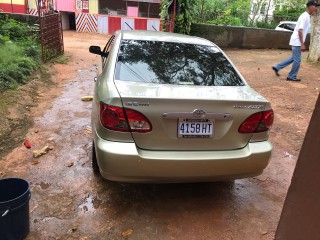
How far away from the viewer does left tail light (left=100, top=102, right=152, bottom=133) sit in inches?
106

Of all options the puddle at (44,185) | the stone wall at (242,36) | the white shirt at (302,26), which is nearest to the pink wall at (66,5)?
the stone wall at (242,36)

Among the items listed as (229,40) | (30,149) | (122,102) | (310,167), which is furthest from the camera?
(229,40)

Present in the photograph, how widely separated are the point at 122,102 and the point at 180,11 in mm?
10665

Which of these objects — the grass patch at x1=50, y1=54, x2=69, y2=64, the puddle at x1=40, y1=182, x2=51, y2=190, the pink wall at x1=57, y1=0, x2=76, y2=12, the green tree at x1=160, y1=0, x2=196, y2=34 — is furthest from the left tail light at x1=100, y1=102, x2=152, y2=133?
the pink wall at x1=57, y1=0, x2=76, y2=12

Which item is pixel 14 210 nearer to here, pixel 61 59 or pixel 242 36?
pixel 61 59

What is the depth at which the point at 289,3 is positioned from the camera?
22781mm

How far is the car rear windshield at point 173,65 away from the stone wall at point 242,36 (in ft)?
33.5

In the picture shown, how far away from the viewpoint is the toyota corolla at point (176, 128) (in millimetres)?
2703

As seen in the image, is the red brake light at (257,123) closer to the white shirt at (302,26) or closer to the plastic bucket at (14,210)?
the plastic bucket at (14,210)

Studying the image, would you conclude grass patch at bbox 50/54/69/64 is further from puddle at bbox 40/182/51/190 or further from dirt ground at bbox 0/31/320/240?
puddle at bbox 40/182/51/190

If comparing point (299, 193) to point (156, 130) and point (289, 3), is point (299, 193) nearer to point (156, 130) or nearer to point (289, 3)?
point (156, 130)

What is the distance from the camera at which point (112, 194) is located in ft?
11.1

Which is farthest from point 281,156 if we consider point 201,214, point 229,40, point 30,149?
point 229,40

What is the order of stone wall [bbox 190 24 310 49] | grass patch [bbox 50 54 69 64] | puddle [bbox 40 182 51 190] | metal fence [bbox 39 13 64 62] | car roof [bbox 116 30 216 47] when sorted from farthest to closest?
stone wall [bbox 190 24 310 49]
grass patch [bbox 50 54 69 64]
metal fence [bbox 39 13 64 62]
car roof [bbox 116 30 216 47]
puddle [bbox 40 182 51 190]
